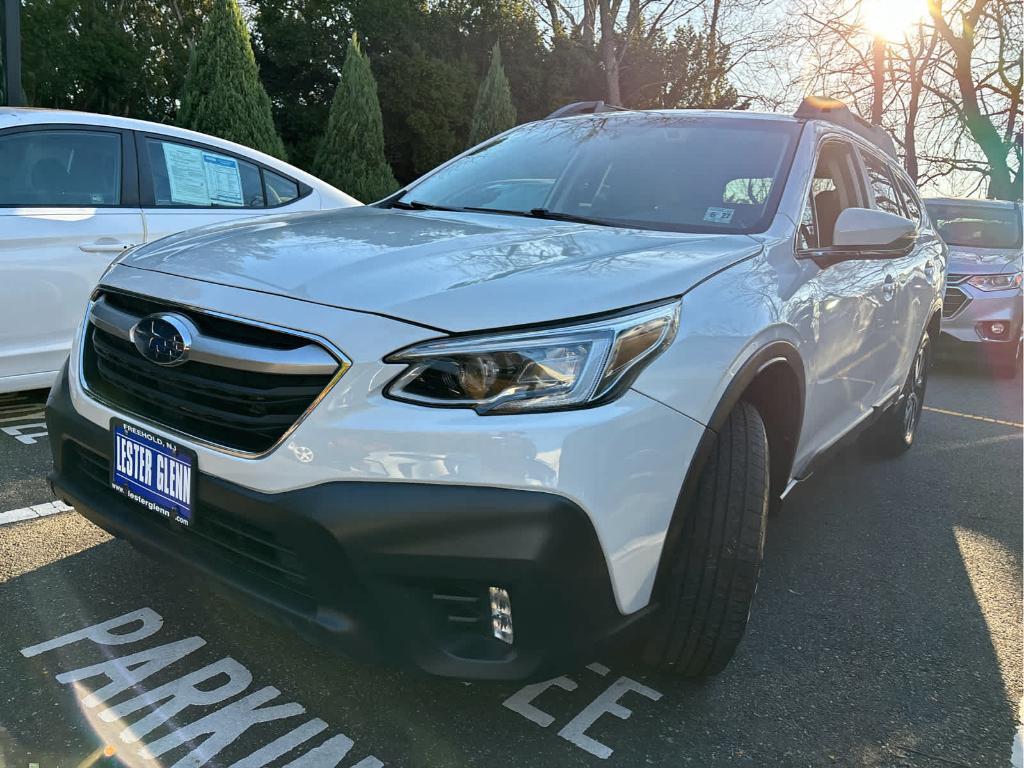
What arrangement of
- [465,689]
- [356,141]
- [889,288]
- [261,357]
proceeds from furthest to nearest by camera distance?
1. [356,141]
2. [889,288]
3. [465,689]
4. [261,357]

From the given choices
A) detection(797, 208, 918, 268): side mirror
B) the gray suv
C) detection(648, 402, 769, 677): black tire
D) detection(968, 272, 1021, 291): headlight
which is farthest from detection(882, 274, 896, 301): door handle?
detection(968, 272, 1021, 291): headlight

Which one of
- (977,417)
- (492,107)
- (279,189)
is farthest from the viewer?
(492,107)

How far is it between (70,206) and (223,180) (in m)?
0.89

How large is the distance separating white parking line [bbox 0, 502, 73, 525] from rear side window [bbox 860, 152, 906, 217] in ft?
11.6

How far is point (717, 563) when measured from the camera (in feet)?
7.04

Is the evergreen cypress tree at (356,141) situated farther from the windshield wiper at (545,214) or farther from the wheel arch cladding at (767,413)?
the wheel arch cladding at (767,413)

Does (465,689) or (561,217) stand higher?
(561,217)

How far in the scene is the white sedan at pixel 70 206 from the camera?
4020mm

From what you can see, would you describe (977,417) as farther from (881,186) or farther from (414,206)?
(414,206)

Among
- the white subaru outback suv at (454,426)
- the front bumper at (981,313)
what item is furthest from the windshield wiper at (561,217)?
the front bumper at (981,313)

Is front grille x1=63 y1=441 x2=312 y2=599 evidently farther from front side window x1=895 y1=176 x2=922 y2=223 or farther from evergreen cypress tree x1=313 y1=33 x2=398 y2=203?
evergreen cypress tree x1=313 y1=33 x2=398 y2=203

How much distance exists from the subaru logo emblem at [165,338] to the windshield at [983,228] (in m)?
8.48

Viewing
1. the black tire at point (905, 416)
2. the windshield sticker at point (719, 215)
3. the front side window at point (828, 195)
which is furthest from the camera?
the black tire at point (905, 416)

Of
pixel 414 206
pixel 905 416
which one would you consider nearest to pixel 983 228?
pixel 905 416
